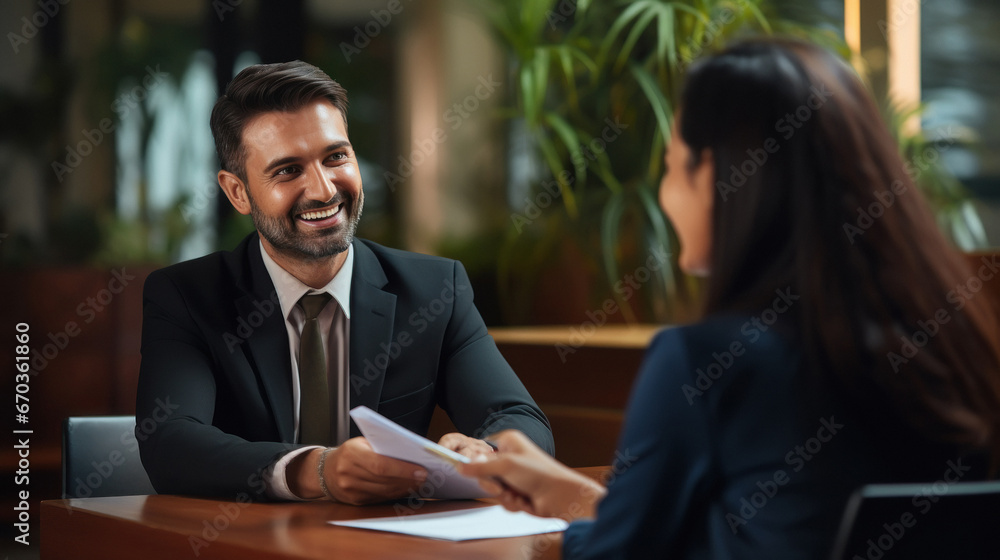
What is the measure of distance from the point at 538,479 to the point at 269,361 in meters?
0.89

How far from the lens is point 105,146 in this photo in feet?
13.5

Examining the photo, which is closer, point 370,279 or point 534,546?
point 534,546

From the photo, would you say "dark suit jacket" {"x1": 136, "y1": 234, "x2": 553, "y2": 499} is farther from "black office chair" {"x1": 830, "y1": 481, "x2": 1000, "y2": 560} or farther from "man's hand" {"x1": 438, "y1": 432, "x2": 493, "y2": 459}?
"black office chair" {"x1": 830, "y1": 481, "x2": 1000, "y2": 560}

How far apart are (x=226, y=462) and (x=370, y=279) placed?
60cm

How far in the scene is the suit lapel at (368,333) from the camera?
A: 6.59 ft

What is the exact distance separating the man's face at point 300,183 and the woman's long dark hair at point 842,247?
117cm

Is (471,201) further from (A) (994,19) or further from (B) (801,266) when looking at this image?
(B) (801,266)

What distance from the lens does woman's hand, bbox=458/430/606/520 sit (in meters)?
1.17

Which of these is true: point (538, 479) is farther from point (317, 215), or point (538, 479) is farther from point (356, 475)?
point (317, 215)

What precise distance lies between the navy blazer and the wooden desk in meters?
0.27

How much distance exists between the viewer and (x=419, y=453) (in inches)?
51.6

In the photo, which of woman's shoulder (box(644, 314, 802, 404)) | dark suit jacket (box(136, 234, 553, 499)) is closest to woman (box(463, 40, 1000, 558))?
woman's shoulder (box(644, 314, 802, 404))

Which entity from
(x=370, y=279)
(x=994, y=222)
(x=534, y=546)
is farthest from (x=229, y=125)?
(x=994, y=222)

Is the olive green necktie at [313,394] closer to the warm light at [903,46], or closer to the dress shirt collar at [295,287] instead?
the dress shirt collar at [295,287]
